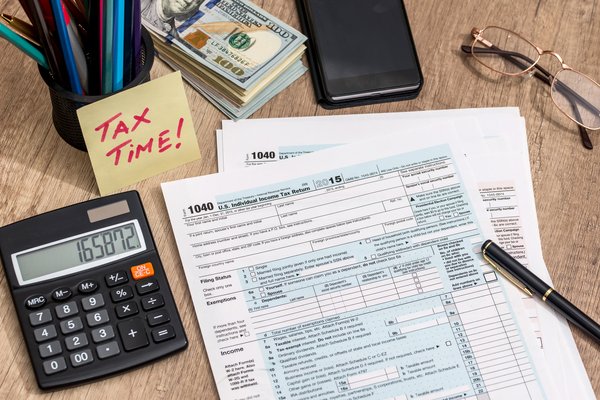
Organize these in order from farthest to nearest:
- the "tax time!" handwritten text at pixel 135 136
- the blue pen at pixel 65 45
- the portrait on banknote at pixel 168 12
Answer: the portrait on banknote at pixel 168 12 < the "tax time!" handwritten text at pixel 135 136 < the blue pen at pixel 65 45

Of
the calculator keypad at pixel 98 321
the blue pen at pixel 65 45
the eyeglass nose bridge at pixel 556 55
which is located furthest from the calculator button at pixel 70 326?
the eyeglass nose bridge at pixel 556 55

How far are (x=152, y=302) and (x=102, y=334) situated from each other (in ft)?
0.18

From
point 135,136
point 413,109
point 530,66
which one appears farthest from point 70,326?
point 530,66

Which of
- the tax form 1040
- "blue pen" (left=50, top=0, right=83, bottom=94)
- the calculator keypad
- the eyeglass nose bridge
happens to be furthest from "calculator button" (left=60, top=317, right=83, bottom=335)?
the eyeglass nose bridge

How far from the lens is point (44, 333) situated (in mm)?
734

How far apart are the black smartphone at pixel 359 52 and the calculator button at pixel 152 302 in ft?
0.98

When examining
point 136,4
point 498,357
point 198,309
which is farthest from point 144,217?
point 498,357

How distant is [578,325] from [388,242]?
21 cm

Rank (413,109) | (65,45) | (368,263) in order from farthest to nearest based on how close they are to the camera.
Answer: (413,109), (368,263), (65,45)

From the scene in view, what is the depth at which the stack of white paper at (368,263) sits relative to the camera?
2.52 feet

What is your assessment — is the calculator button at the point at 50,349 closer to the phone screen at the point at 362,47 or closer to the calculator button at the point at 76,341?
the calculator button at the point at 76,341

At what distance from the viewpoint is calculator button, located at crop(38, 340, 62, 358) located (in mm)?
729

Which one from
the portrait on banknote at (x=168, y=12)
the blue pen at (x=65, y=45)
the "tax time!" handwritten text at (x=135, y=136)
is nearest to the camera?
the blue pen at (x=65, y=45)

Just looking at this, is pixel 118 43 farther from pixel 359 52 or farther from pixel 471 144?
pixel 471 144
